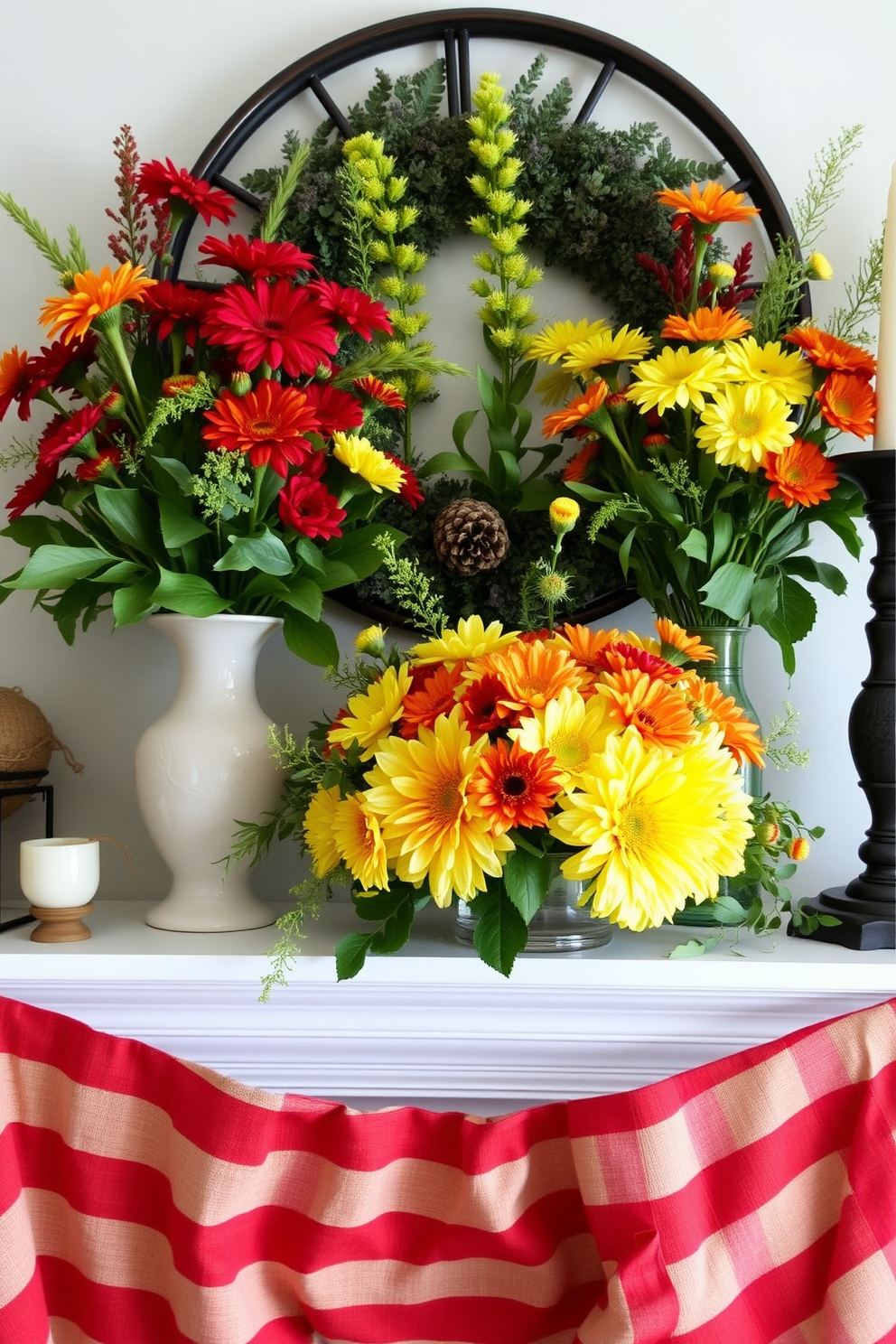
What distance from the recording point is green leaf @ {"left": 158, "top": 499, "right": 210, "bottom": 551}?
71cm

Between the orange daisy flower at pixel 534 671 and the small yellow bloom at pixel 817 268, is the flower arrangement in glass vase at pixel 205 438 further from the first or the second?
the small yellow bloom at pixel 817 268

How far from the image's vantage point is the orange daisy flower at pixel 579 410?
810mm

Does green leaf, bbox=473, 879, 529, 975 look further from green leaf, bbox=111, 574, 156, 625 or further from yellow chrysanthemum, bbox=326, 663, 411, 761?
green leaf, bbox=111, 574, 156, 625

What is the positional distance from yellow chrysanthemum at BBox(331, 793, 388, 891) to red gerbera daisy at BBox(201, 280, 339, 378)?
302mm

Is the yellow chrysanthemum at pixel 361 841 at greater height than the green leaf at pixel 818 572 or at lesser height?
lesser

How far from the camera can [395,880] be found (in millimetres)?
681

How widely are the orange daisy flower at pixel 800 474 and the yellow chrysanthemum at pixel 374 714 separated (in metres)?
0.31

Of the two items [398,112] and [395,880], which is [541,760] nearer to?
[395,880]

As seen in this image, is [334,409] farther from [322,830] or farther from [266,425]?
[322,830]

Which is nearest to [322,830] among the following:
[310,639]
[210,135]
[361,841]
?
[361,841]

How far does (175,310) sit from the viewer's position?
0.77 m

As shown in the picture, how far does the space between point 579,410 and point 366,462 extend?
0.18 m

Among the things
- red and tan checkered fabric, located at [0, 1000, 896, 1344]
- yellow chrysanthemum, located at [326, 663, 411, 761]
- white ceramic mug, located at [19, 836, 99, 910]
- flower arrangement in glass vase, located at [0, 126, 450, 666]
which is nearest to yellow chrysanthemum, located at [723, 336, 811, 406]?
flower arrangement in glass vase, located at [0, 126, 450, 666]

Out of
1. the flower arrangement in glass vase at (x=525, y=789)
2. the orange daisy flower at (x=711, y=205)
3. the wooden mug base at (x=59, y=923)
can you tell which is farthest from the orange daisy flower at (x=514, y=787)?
the orange daisy flower at (x=711, y=205)
